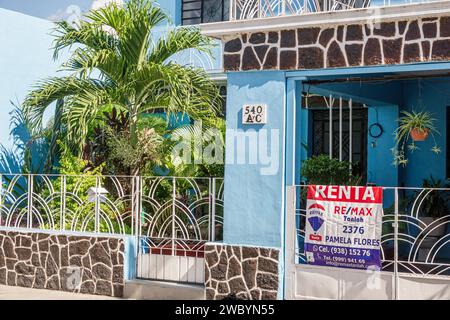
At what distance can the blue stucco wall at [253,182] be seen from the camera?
9.75 metres

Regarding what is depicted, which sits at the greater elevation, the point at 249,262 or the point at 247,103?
the point at 247,103

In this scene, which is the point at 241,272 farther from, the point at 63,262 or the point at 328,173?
the point at 63,262

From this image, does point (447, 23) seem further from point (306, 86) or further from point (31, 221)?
point (31, 221)

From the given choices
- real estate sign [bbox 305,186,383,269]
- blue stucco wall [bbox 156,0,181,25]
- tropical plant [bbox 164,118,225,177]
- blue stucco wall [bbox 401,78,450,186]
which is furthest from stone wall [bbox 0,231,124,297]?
blue stucco wall [bbox 156,0,181,25]

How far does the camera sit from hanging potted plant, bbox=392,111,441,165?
37.2 feet

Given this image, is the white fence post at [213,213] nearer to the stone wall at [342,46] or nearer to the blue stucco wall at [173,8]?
the stone wall at [342,46]

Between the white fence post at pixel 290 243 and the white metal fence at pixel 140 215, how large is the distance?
44.0 inches

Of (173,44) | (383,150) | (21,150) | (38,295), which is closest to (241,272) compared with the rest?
(38,295)

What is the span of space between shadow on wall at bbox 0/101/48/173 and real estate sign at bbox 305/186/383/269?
6.63 metres

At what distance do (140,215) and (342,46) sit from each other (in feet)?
12.3

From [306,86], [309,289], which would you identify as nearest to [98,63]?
[306,86]

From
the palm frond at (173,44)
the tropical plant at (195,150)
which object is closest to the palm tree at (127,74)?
the palm frond at (173,44)

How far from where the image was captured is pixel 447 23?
891 centimetres

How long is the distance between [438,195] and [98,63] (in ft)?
18.3
